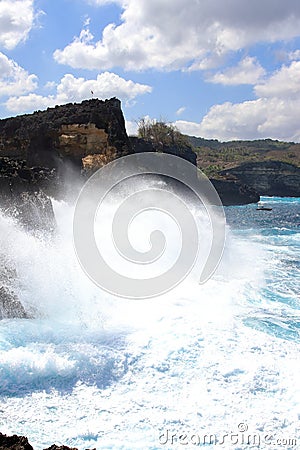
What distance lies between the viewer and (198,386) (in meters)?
4.90

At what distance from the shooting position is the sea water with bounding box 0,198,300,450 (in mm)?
4074

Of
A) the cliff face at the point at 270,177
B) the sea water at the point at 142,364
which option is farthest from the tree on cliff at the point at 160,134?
the sea water at the point at 142,364

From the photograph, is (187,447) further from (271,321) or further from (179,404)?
(271,321)

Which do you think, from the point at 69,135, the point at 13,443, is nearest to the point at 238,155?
the point at 69,135

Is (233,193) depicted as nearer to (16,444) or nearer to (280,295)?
(280,295)

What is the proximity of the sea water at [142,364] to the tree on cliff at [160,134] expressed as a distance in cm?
4402

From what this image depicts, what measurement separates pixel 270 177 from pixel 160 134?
38890 millimetres

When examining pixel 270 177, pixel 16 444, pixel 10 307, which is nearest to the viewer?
pixel 16 444

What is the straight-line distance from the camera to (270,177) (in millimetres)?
83188

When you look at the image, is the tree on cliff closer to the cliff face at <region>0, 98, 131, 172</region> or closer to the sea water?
the cliff face at <region>0, 98, 131, 172</region>

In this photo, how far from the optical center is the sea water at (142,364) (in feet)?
13.4

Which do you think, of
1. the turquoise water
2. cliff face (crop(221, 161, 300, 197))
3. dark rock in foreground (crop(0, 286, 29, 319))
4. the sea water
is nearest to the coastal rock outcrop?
the sea water

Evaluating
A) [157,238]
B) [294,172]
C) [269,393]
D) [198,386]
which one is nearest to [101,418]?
[198,386]

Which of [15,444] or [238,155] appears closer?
[15,444]
